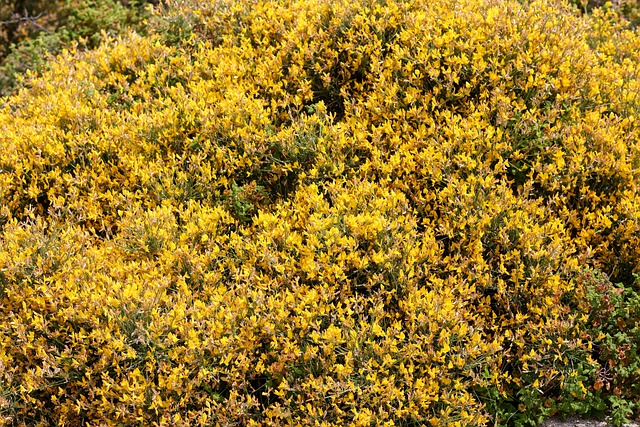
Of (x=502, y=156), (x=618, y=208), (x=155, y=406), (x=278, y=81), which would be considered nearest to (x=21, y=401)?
(x=155, y=406)

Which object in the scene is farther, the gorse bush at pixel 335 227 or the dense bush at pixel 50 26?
the dense bush at pixel 50 26

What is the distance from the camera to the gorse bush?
3.61 metres

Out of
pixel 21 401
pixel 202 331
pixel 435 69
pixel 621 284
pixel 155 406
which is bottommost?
pixel 21 401

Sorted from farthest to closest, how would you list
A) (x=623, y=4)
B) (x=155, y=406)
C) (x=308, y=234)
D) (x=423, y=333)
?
1. (x=623, y=4)
2. (x=308, y=234)
3. (x=423, y=333)
4. (x=155, y=406)

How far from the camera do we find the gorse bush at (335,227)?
3.61m

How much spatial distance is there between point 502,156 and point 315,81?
1516 millimetres

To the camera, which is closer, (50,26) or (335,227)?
(335,227)

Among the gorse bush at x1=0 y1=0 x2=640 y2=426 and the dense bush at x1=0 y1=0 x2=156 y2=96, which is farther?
the dense bush at x1=0 y1=0 x2=156 y2=96

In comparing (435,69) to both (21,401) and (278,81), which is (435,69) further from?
(21,401)

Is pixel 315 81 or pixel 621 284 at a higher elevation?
pixel 315 81

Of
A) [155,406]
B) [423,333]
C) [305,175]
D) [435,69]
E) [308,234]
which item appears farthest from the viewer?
[435,69]

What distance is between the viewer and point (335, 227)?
3.96 m

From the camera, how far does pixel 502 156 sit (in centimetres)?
452

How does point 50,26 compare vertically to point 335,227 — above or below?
below
